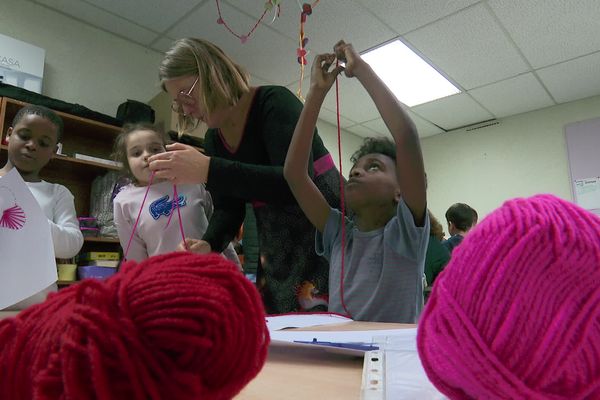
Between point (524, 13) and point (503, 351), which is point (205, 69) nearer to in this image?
point (503, 351)

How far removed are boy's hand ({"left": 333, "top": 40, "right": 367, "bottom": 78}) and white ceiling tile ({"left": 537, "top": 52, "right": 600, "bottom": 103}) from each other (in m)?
2.81

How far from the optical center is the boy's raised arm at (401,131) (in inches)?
31.5

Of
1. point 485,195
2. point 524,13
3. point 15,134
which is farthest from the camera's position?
point 485,195

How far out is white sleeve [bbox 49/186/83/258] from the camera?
1095 mm

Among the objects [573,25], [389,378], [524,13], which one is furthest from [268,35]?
[389,378]

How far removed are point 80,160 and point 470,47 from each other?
97.5 inches

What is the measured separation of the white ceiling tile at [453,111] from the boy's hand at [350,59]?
2.89 meters

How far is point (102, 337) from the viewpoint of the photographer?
0.24m

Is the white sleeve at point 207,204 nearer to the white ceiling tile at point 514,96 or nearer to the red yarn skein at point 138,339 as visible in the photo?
the red yarn skein at point 138,339

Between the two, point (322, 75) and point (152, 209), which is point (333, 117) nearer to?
point (152, 209)

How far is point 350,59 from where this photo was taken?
0.84 metres

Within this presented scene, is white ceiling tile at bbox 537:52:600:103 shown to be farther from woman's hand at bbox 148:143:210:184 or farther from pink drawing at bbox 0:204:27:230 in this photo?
pink drawing at bbox 0:204:27:230

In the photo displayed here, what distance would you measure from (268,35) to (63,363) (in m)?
2.62

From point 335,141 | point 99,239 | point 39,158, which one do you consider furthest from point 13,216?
point 335,141
